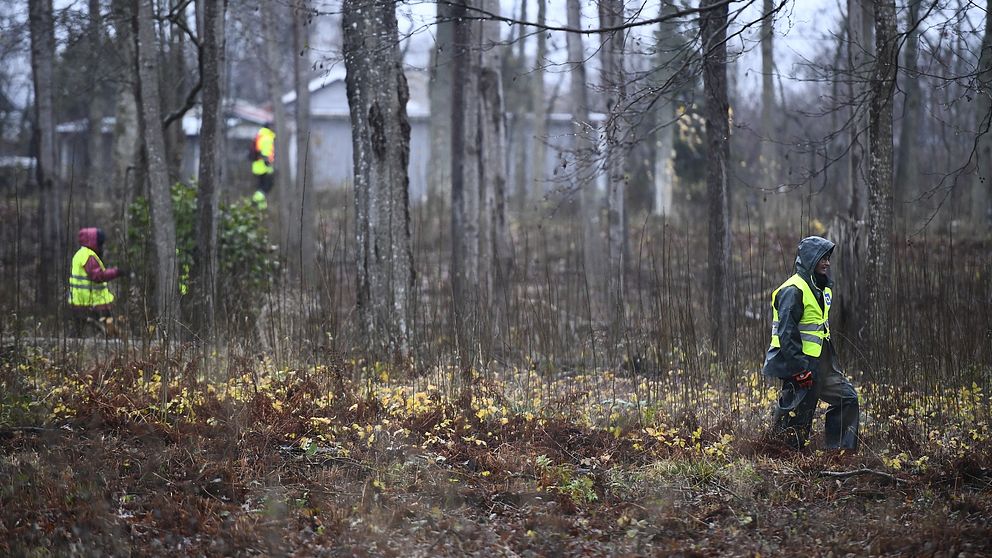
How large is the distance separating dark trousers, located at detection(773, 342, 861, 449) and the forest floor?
0.17 metres

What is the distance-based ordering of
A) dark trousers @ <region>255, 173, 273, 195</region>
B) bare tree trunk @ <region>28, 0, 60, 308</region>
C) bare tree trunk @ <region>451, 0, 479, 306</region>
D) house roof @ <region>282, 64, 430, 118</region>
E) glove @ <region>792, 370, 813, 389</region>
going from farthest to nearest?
house roof @ <region>282, 64, 430, 118</region> < dark trousers @ <region>255, 173, 273, 195</region> < bare tree trunk @ <region>28, 0, 60, 308</region> < bare tree trunk @ <region>451, 0, 479, 306</region> < glove @ <region>792, 370, 813, 389</region>

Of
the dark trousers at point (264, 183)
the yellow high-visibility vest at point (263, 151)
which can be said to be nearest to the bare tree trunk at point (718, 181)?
the yellow high-visibility vest at point (263, 151)

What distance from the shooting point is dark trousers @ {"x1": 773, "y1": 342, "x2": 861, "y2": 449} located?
7.07 metres

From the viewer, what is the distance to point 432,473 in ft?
22.0

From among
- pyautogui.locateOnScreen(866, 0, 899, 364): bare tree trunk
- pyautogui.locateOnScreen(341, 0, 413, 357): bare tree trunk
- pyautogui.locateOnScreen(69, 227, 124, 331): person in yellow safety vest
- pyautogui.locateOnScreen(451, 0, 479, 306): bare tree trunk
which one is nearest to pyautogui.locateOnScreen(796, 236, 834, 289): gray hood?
pyautogui.locateOnScreen(866, 0, 899, 364): bare tree trunk

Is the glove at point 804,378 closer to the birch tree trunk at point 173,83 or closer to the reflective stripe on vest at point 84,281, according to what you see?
the reflective stripe on vest at point 84,281

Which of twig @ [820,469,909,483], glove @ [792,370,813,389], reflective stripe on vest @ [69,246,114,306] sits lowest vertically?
twig @ [820,469,909,483]

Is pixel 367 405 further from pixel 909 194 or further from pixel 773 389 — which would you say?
pixel 909 194

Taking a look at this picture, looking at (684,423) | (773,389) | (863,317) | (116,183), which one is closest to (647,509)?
(684,423)

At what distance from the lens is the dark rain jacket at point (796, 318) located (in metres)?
6.95

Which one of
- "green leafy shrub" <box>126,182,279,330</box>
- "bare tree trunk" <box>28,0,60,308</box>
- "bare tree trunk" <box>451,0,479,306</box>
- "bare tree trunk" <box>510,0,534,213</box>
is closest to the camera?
"green leafy shrub" <box>126,182,279,330</box>

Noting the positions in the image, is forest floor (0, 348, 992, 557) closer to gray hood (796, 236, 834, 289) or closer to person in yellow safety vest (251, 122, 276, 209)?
gray hood (796, 236, 834, 289)

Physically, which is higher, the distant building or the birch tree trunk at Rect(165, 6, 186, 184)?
the distant building

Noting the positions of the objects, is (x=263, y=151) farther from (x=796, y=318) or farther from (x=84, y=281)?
(x=796, y=318)
